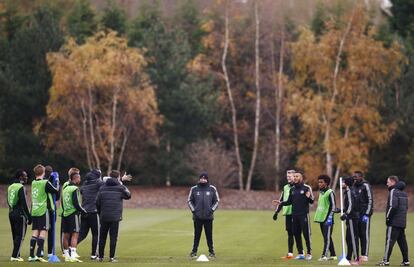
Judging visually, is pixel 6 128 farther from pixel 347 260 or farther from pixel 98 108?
pixel 347 260

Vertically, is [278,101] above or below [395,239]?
above

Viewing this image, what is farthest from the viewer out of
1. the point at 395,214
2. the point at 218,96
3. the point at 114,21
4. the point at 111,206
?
the point at 114,21

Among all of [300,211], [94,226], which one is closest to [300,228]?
[300,211]

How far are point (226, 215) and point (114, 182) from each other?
26.4m

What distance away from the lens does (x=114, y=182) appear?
75.4 feet

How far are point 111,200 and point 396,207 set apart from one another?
672 cm

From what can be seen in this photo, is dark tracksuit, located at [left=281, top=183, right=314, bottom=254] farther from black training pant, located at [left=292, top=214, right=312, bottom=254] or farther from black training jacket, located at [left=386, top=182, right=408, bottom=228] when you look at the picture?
black training jacket, located at [left=386, top=182, right=408, bottom=228]

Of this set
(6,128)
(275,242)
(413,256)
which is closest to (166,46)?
(6,128)

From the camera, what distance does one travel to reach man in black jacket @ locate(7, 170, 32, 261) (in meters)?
22.4

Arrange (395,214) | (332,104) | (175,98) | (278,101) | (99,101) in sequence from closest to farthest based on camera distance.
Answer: (395,214)
(332,104)
(99,101)
(175,98)
(278,101)

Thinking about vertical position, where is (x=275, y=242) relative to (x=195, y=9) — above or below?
below

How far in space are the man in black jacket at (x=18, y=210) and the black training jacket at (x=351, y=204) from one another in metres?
7.63

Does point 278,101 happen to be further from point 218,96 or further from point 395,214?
point 395,214

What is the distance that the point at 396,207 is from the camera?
2230 cm
